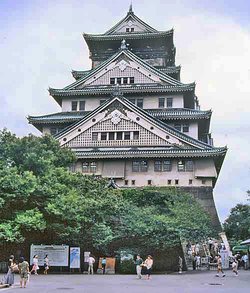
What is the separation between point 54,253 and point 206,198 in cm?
1766

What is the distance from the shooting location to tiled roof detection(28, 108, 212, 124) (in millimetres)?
47869

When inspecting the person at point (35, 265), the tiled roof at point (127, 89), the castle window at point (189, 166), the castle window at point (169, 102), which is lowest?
the person at point (35, 265)

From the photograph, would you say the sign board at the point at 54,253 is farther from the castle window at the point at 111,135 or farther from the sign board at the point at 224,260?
the castle window at the point at 111,135

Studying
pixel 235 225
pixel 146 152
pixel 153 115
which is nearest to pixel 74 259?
pixel 146 152

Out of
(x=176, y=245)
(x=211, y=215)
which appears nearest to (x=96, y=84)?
(x=211, y=215)

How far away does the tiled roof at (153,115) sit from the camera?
4787cm

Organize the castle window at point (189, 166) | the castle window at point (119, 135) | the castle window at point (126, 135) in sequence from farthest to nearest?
the castle window at point (119, 135) < the castle window at point (126, 135) < the castle window at point (189, 166)

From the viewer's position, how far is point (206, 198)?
43.6 metres

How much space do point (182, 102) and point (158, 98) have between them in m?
2.47

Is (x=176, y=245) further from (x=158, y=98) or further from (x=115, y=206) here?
(x=158, y=98)

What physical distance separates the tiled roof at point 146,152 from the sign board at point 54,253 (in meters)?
15.6

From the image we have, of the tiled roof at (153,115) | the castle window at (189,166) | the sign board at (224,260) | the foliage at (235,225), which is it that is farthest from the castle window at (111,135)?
the foliage at (235,225)

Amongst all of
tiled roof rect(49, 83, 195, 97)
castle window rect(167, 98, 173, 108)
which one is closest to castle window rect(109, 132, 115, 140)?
tiled roof rect(49, 83, 195, 97)

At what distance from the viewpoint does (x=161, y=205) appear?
3725cm
